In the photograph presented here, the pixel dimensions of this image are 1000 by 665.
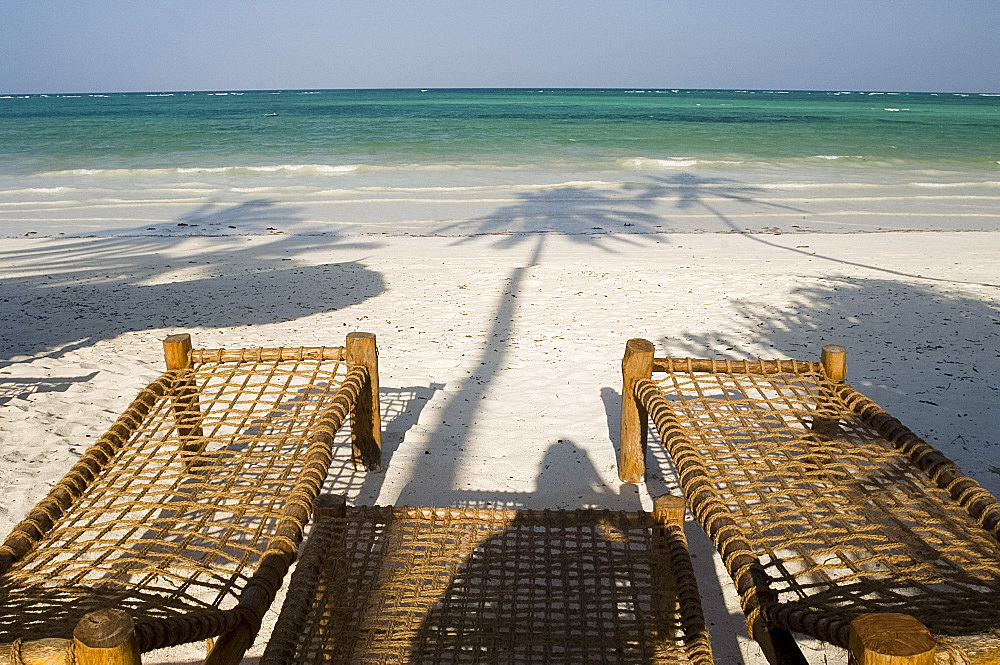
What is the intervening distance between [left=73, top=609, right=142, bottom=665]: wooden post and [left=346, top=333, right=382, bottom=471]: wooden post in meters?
1.77

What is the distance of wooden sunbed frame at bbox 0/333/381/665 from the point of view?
140cm

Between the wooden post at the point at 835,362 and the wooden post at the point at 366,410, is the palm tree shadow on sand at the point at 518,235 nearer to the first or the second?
the wooden post at the point at 366,410

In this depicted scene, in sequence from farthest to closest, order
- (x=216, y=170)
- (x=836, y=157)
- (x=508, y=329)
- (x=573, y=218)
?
(x=836, y=157)
(x=216, y=170)
(x=573, y=218)
(x=508, y=329)

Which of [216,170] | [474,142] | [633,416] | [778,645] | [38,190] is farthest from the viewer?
[474,142]

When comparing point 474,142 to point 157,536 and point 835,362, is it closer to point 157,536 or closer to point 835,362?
point 835,362

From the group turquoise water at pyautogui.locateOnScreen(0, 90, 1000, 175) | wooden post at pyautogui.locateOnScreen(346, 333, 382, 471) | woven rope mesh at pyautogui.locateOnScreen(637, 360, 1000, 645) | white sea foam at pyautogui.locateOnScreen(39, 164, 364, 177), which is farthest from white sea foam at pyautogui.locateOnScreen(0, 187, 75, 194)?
woven rope mesh at pyautogui.locateOnScreen(637, 360, 1000, 645)

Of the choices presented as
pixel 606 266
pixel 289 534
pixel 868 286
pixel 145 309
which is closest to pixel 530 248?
pixel 606 266

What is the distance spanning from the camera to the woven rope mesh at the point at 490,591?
6.01ft

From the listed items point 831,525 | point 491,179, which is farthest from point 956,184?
point 831,525

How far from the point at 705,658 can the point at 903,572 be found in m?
0.60

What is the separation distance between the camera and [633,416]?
3.01 m

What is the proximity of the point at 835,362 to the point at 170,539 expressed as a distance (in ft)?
8.92

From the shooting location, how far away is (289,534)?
1889 millimetres

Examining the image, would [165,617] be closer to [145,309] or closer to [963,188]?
[145,309]
